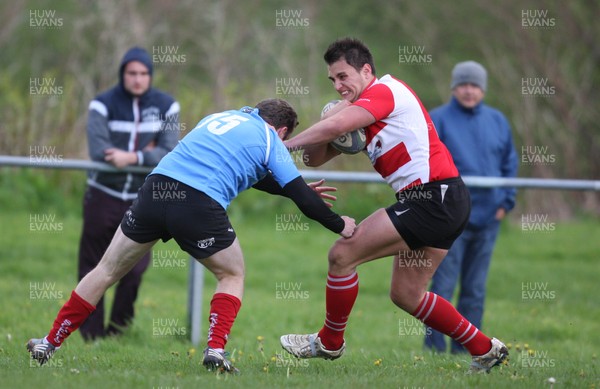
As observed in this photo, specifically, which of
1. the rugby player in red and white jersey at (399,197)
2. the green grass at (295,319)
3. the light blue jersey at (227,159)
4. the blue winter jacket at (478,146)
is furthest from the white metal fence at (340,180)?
the light blue jersey at (227,159)

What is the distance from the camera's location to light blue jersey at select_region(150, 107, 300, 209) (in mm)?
5992

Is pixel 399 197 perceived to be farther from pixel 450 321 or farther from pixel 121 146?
pixel 121 146

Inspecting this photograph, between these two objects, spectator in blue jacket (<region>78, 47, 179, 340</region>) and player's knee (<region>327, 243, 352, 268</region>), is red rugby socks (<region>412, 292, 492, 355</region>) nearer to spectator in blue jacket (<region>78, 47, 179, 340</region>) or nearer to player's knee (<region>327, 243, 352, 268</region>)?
player's knee (<region>327, 243, 352, 268</region>)

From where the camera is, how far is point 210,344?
592 cm

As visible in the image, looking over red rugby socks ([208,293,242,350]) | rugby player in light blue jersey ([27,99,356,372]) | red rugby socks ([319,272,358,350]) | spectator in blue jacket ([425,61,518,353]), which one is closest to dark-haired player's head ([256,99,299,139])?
rugby player in light blue jersey ([27,99,356,372])

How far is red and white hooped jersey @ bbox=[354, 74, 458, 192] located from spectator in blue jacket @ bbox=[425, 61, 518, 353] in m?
2.50

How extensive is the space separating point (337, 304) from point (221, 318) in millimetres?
929

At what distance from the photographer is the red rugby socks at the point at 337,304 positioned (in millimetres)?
6441

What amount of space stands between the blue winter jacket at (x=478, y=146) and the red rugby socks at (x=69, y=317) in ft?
13.1

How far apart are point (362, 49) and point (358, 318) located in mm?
4741

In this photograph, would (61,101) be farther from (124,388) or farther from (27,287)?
(124,388)

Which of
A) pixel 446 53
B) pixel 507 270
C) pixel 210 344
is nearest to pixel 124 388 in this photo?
pixel 210 344

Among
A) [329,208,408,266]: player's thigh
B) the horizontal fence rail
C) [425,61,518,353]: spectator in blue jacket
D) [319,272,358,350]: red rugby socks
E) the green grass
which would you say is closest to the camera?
the green grass

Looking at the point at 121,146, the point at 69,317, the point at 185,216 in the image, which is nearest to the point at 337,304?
the point at 185,216
